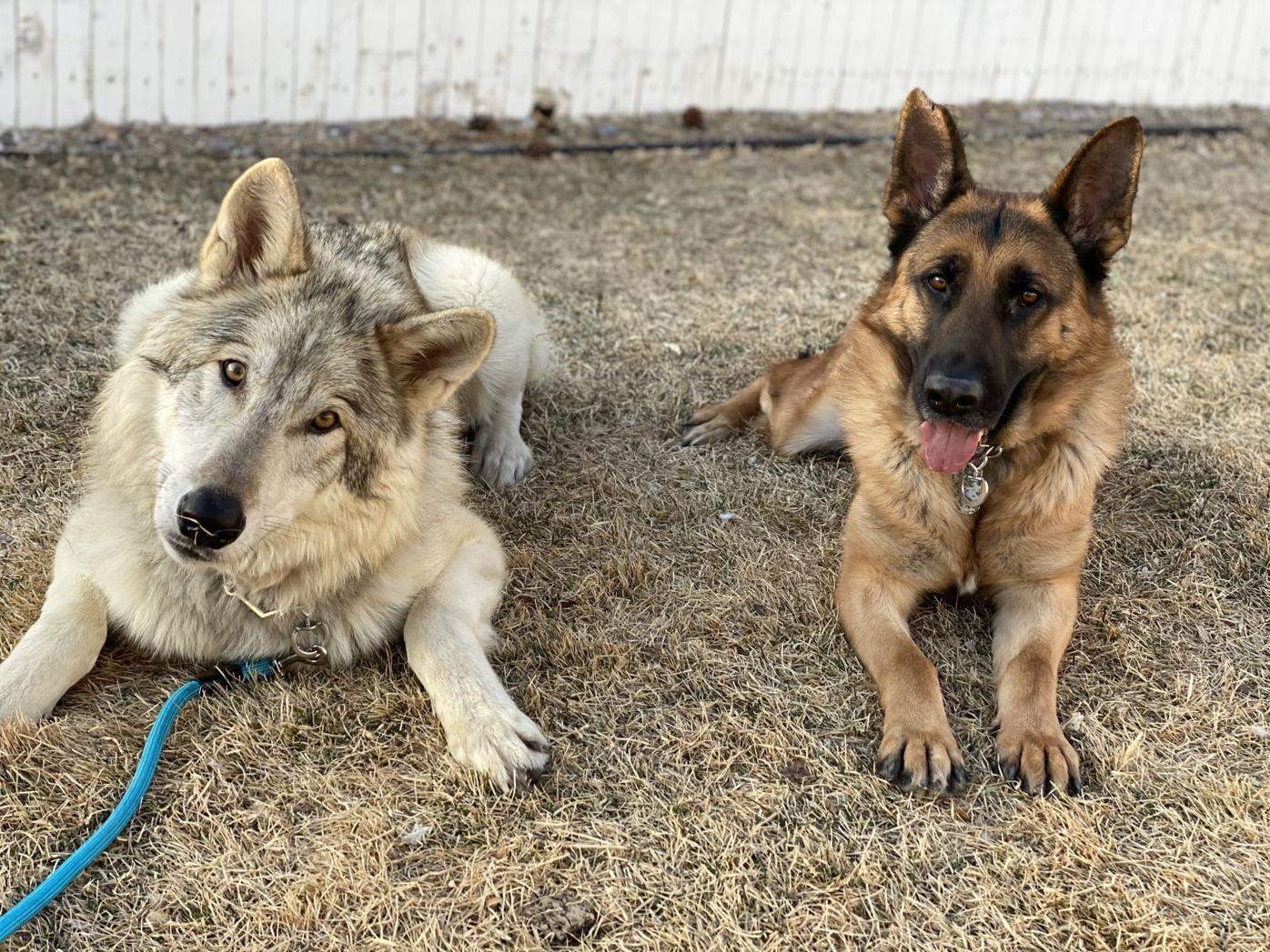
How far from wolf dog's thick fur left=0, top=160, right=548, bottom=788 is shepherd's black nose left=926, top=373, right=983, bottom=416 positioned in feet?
4.41

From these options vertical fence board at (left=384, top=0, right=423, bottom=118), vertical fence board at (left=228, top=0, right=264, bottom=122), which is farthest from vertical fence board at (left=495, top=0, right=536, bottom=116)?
vertical fence board at (left=228, top=0, right=264, bottom=122)

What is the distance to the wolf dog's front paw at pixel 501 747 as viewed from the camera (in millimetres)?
2656

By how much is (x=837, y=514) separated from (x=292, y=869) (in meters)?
2.40

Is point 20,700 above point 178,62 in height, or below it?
below

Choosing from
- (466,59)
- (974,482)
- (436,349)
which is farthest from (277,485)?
(466,59)

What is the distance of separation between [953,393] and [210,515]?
2.06 m

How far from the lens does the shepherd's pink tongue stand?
327cm

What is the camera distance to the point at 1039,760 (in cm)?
277

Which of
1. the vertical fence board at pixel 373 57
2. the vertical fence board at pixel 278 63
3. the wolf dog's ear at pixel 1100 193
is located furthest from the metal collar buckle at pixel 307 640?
the vertical fence board at pixel 373 57

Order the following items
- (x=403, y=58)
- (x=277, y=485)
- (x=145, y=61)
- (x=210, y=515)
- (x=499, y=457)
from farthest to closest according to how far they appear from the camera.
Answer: (x=403, y=58) → (x=145, y=61) → (x=499, y=457) → (x=277, y=485) → (x=210, y=515)

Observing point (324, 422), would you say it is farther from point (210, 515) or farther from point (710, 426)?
point (710, 426)

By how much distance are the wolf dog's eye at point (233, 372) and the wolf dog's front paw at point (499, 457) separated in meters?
1.60

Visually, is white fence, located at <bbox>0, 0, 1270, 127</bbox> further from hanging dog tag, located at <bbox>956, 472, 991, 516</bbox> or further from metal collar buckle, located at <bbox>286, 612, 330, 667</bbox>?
hanging dog tag, located at <bbox>956, 472, 991, 516</bbox>

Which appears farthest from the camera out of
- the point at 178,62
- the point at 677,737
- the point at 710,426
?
the point at 178,62
